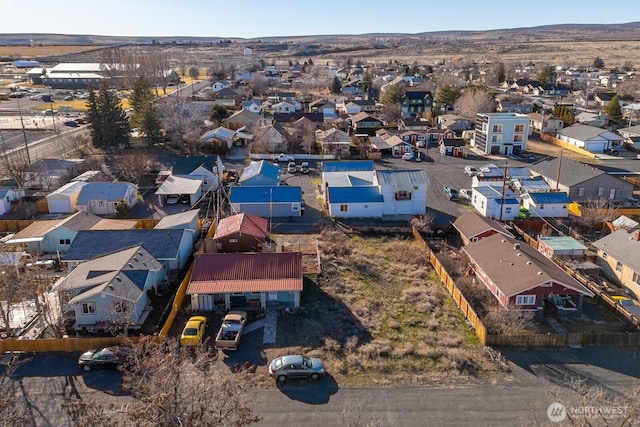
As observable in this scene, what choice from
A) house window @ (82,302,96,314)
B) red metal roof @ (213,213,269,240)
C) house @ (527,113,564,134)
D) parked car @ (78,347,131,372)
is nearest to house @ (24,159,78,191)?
red metal roof @ (213,213,269,240)

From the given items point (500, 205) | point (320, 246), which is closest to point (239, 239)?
point (320, 246)

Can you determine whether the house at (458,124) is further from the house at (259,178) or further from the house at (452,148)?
the house at (259,178)

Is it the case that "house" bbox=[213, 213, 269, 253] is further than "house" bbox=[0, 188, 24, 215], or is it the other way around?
"house" bbox=[0, 188, 24, 215]

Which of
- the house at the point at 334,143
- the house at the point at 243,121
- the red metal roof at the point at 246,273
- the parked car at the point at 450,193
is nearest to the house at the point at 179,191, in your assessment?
the red metal roof at the point at 246,273

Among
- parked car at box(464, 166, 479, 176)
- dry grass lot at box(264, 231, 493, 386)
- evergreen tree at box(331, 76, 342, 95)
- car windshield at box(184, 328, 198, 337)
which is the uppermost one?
evergreen tree at box(331, 76, 342, 95)

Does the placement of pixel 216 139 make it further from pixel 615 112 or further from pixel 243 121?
pixel 615 112

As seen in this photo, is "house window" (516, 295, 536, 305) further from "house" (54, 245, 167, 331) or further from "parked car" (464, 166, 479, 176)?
"parked car" (464, 166, 479, 176)
